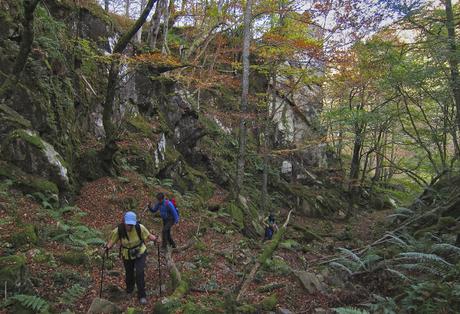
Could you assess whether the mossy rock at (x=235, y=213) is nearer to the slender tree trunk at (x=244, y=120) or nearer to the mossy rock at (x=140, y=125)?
the slender tree trunk at (x=244, y=120)

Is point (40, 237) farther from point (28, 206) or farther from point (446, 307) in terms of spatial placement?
point (446, 307)

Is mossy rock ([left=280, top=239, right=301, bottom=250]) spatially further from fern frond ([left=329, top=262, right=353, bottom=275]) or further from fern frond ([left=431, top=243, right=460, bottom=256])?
fern frond ([left=431, top=243, right=460, bottom=256])

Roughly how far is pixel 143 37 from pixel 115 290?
19443 mm

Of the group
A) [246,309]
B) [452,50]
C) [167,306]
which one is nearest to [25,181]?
[167,306]

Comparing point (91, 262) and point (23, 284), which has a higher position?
point (23, 284)

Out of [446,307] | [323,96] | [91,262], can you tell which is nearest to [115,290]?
[91,262]

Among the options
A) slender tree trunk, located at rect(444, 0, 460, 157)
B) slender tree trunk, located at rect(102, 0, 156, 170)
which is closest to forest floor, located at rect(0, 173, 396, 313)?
slender tree trunk, located at rect(102, 0, 156, 170)

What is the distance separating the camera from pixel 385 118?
18609mm

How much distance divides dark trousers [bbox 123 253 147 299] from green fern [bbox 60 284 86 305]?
0.80 meters

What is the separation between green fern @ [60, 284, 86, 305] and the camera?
17.9 feet

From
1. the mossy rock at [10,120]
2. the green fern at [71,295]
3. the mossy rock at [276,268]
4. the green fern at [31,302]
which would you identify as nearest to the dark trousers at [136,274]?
the green fern at [71,295]

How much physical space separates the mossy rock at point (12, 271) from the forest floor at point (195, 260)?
51 cm

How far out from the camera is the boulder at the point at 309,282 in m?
6.61

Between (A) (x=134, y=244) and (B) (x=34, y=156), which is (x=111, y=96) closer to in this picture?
(B) (x=34, y=156)
